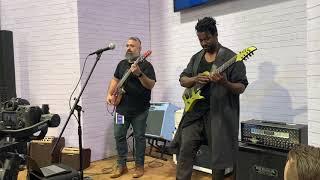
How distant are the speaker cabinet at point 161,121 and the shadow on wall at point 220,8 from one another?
3.70ft

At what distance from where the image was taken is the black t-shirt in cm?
380

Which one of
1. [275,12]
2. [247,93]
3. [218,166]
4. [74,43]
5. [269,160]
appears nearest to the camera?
[218,166]

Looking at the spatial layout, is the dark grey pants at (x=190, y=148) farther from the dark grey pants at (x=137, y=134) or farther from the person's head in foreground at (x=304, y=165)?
the person's head in foreground at (x=304, y=165)

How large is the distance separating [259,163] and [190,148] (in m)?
0.64

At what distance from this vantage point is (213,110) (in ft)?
8.91

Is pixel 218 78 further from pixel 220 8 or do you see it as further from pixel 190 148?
pixel 220 8

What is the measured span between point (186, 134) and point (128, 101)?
1.21m

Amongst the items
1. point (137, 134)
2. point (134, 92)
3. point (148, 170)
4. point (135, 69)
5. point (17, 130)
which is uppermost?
point (135, 69)

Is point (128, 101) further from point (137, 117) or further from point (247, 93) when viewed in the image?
point (247, 93)

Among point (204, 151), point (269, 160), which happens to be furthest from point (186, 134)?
point (204, 151)

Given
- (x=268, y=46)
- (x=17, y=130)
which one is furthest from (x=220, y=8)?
(x=17, y=130)

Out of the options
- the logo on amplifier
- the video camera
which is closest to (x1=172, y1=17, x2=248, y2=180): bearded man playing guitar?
the logo on amplifier

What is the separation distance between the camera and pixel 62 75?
456cm

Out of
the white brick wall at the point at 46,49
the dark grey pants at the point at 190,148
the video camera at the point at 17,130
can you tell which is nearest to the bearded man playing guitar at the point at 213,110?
the dark grey pants at the point at 190,148
